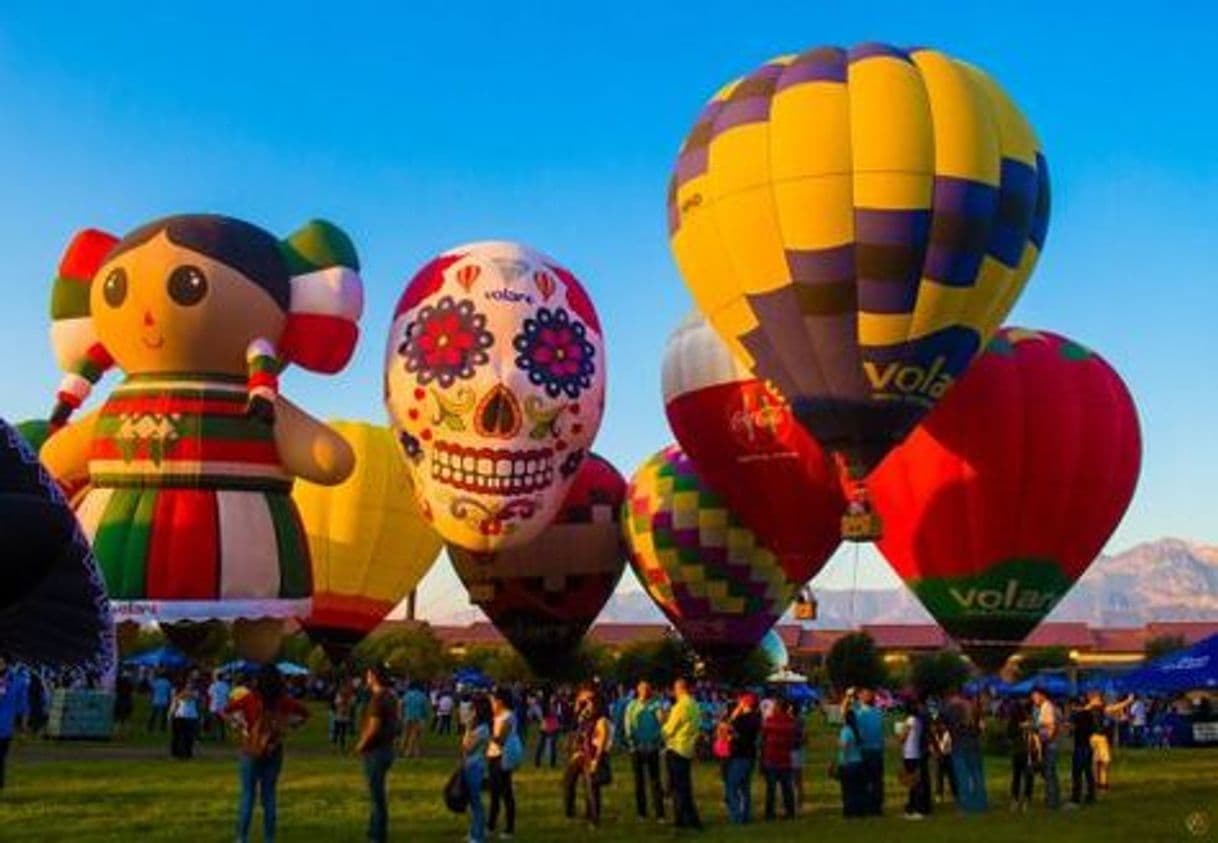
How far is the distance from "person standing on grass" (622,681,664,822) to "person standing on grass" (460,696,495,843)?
2403 millimetres

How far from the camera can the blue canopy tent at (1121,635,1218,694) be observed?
1888 cm

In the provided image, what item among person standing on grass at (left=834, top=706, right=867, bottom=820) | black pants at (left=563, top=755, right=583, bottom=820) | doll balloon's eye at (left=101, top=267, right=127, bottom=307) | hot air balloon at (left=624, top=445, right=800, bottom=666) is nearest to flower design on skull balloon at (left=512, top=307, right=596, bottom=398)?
doll balloon's eye at (left=101, top=267, right=127, bottom=307)

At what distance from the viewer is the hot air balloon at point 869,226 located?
19.6 metres

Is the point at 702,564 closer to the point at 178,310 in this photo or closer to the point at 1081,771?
the point at 178,310

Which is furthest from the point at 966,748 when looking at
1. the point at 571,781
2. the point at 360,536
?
the point at 360,536

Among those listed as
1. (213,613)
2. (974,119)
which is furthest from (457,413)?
(974,119)

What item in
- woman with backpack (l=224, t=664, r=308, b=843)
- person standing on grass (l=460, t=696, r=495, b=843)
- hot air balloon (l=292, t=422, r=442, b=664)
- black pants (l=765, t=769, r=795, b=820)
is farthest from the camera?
hot air balloon (l=292, t=422, r=442, b=664)

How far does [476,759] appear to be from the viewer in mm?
10375

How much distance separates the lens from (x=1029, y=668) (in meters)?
66.1

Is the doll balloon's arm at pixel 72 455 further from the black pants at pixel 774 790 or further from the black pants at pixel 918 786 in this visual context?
the black pants at pixel 918 786

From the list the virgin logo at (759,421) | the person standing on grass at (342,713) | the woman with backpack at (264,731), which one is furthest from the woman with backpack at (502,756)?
the virgin logo at (759,421)

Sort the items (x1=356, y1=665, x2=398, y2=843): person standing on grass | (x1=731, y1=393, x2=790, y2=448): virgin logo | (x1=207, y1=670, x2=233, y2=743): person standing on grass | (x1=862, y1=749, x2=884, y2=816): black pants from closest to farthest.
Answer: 1. (x1=356, y1=665, x2=398, y2=843): person standing on grass
2. (x1=862, y1=749, x2=884, y2=816): black pants
3. (x1=207, y1=670, x2=233, y2=743): person standing on grass
4. (x1=731, y1=393, x2=790, y2=448): virgin logo

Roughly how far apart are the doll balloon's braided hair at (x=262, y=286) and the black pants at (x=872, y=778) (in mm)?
9939

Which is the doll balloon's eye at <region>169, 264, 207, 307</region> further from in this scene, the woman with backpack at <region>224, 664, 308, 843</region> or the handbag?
the handbag
